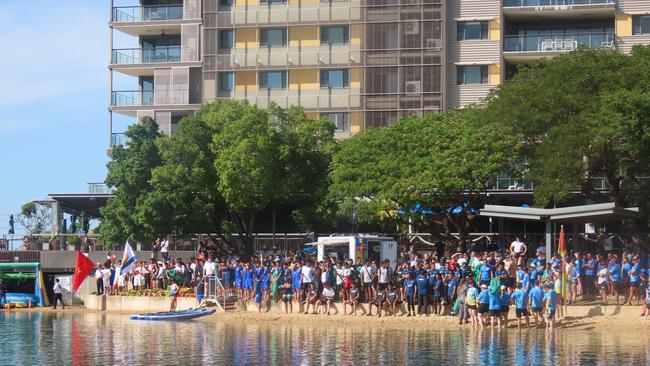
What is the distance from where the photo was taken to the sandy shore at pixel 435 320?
41.2m

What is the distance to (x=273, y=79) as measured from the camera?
261 ft

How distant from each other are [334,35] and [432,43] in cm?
736

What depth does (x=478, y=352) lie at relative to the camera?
3388cm

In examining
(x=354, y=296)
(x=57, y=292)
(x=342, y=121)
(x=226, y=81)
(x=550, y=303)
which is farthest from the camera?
(x=226, y=81)

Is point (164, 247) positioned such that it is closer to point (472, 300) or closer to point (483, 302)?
point (472, 300)

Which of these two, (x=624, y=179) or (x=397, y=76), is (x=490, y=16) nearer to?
(x=397, y=76)

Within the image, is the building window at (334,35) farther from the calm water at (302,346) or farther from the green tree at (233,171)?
the calm water at (302,346)

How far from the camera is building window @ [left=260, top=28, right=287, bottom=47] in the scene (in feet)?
260

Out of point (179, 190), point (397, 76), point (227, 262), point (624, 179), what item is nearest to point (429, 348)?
point (227, 262)

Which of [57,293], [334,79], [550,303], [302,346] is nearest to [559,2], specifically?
[334,79]

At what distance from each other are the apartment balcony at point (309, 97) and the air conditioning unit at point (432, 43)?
227 inches

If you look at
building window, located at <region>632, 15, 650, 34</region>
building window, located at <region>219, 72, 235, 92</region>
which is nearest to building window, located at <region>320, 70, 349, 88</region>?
building window, located at <region>219, 72, 235, 92</region>

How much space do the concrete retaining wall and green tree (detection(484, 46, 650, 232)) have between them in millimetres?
17745

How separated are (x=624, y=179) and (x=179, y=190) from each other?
25478mm
